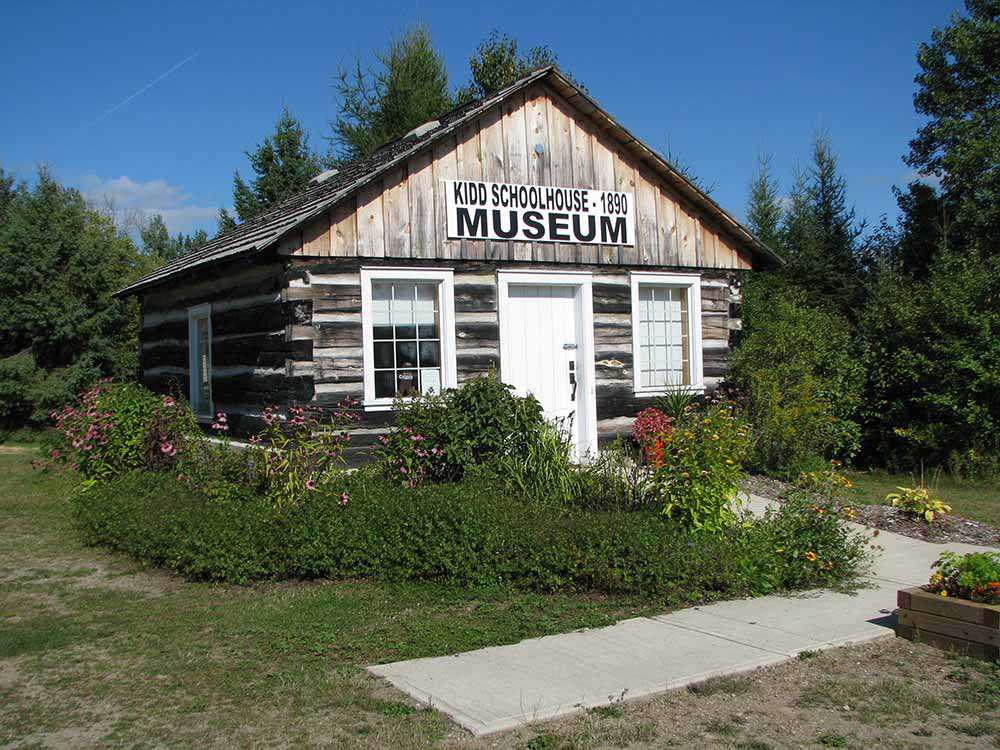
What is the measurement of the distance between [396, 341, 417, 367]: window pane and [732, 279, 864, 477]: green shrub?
15.7 ft

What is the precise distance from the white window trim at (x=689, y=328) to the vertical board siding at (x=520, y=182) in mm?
205

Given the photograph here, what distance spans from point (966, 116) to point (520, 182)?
16.9 meters

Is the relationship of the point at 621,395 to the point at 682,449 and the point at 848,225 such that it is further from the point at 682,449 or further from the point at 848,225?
the point at 848,225

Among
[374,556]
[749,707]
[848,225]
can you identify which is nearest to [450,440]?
[374,556]

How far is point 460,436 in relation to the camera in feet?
31.2

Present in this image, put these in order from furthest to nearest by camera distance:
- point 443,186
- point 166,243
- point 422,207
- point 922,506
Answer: point 166,243 < point 443,186 < point 422,207 < point 922,506

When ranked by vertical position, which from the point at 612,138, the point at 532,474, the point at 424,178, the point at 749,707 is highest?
the point at 612,138

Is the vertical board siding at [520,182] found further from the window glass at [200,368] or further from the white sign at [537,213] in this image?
the window glass at [200,368]

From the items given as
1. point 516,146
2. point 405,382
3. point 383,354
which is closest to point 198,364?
point 383,354

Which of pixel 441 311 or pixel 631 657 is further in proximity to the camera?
pixel 441 311

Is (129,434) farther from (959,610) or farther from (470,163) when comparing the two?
(959,610)

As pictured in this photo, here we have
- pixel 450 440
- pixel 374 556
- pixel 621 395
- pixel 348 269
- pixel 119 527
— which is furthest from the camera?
pixel 621 395

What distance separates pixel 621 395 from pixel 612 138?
3.61 meters

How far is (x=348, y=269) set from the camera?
35.9 feet
